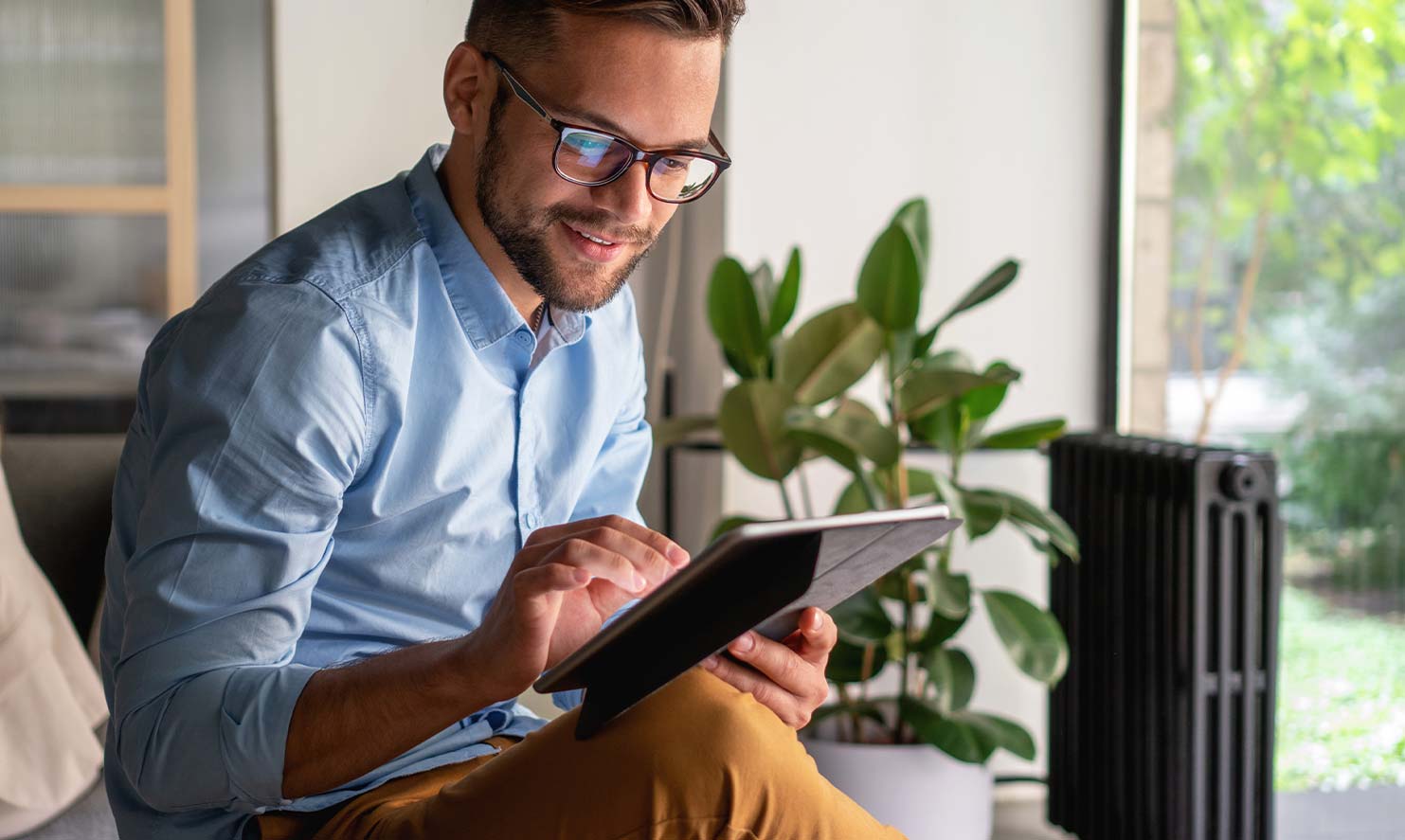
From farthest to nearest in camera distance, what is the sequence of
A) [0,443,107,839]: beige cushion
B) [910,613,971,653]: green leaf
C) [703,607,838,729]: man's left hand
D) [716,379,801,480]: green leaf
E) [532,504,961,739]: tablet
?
1. [910,613,971,653]: green leaf
2. [716,379,801,480]: green leaf
3. [0,443,107,839]: beige cushion
4. [703,607,838,729]: man's left hand
5. [532,504,961,739]: tablet

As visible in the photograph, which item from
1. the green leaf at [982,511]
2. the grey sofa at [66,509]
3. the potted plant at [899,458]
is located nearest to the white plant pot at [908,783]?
the potted plant at [899,458]

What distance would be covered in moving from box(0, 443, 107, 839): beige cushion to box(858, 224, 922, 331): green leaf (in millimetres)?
1302

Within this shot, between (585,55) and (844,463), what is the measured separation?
1148 mm

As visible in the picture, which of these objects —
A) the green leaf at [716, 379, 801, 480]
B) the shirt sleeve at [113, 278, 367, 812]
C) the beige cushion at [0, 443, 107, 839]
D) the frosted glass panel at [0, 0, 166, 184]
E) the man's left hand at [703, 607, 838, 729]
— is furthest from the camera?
the frosted glass panel at [0, 0, 166, 184]

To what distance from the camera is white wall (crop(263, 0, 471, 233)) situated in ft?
8.68

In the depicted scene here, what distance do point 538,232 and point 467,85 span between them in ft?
0.56

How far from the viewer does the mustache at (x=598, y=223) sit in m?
1.20

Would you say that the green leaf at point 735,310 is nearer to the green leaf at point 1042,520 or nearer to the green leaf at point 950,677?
the green leaf at point 1042,520

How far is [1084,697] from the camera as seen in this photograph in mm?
2498

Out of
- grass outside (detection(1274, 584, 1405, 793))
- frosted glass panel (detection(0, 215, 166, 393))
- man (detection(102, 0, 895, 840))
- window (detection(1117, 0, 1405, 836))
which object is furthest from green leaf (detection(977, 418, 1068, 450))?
frosted glass panel (detection(0, 215, 166, 393))

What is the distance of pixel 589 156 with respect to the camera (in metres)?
1.17

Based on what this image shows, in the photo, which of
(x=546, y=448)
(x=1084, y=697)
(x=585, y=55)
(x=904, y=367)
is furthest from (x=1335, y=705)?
(x=585, y=55)

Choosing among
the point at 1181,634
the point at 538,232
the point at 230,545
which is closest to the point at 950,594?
the point at 1181,634

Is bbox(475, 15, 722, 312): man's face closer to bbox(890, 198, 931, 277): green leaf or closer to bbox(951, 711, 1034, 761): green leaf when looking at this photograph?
bbox(890, 198, 931, 277): green leaf
